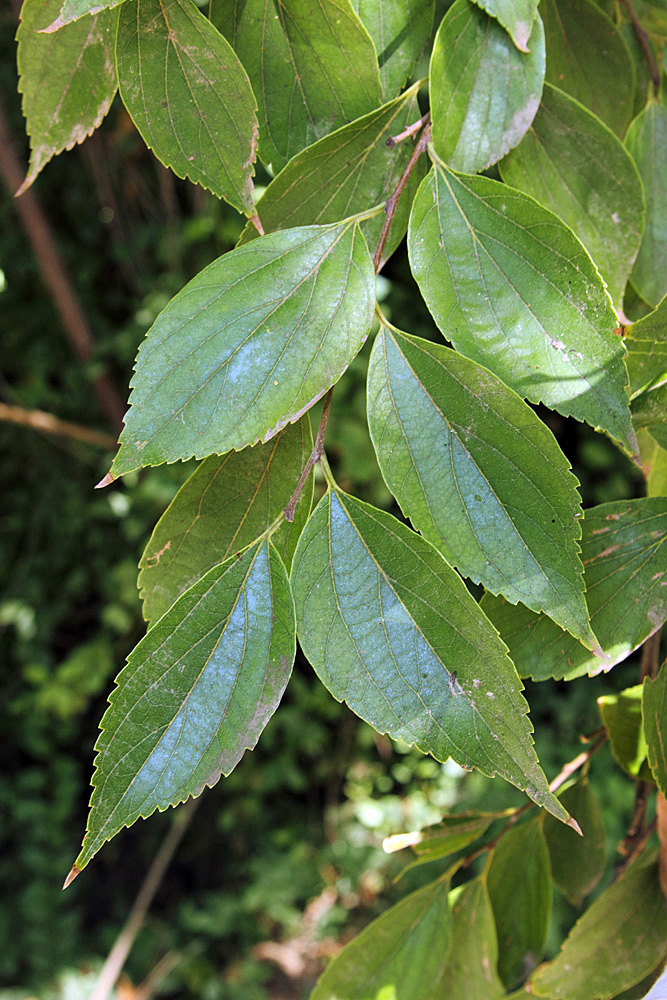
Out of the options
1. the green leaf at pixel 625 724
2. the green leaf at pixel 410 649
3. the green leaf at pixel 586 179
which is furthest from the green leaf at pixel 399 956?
the green leaf at pixel 586 179

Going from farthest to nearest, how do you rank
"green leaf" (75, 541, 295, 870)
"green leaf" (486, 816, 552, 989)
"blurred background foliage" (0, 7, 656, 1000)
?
"blurred background foliage" (0, 7, 656, 1000) → "green leaf" (486, 816, 552, 989) → "green leaf" (75, 541, 295, 870)

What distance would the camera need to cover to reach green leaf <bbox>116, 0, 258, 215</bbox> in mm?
301

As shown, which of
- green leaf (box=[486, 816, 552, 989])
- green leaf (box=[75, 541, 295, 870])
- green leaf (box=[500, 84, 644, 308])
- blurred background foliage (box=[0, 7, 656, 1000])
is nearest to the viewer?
green leaf (box=[75, 541, 295, 870])

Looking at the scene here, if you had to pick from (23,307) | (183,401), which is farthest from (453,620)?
(23,307)

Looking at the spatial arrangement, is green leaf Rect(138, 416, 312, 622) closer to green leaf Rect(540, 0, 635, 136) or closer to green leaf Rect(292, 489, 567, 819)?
green leaf Rect(292, 489, 567, 819)

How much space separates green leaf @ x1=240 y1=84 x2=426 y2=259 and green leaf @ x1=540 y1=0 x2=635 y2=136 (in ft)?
0.43

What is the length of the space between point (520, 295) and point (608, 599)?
0.13 metres

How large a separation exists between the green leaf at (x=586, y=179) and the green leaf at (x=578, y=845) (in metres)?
0.31

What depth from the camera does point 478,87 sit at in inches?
12.8

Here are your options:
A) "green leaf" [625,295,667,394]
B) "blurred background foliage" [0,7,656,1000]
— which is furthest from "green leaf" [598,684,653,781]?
"blurred background foliage" [0,7,656,1000]

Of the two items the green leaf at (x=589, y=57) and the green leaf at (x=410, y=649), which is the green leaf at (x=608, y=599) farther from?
the green leaf at (x=589, y=57)

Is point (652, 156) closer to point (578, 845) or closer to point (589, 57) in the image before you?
point (589, 57)

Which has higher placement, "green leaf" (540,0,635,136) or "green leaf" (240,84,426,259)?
"green leaf" (540,0,635,136)

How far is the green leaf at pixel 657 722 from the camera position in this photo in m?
0.31
